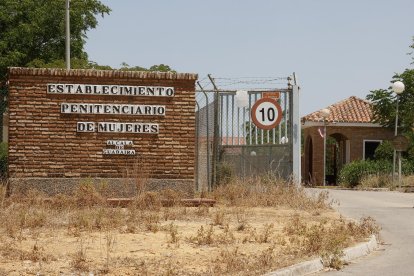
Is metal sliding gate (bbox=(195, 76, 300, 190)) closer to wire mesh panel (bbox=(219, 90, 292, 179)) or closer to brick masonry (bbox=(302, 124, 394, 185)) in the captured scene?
wire mesh panel (bbox=(219, 90, 292, 179))

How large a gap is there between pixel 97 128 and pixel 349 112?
3088 cm

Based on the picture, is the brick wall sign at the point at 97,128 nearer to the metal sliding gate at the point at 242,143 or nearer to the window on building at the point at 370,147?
the metal sliding gate at the point at 242,143

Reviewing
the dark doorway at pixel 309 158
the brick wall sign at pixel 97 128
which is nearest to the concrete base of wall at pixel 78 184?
the brick wall sign at pixel 97 128

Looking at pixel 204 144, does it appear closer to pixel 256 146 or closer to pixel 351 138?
pixel 256 146

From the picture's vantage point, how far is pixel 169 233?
13.1 meters

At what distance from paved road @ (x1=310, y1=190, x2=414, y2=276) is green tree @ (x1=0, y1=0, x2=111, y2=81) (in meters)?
23.9

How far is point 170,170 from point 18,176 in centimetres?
330

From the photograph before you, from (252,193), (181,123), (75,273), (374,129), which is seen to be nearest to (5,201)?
(181,123)

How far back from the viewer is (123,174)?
60.3 ft

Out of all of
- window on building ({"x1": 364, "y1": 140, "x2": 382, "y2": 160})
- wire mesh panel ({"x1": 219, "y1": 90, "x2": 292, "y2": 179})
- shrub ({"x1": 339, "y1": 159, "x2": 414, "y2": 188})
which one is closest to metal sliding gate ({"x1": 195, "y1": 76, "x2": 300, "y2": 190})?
wire mesh panel ({"x1": 219, "y1": 90, "x2": 292, "y2": 179})

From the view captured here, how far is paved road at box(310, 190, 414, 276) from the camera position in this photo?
424 inches

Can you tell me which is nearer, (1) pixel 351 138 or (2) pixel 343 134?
(1) pixel 351 138

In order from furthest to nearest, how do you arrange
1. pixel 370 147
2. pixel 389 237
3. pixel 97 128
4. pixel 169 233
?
pixel 370 147
pixel 97 128
pixel 389 237
pixel 169 233

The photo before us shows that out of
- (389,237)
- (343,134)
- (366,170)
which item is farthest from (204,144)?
(343,134)
